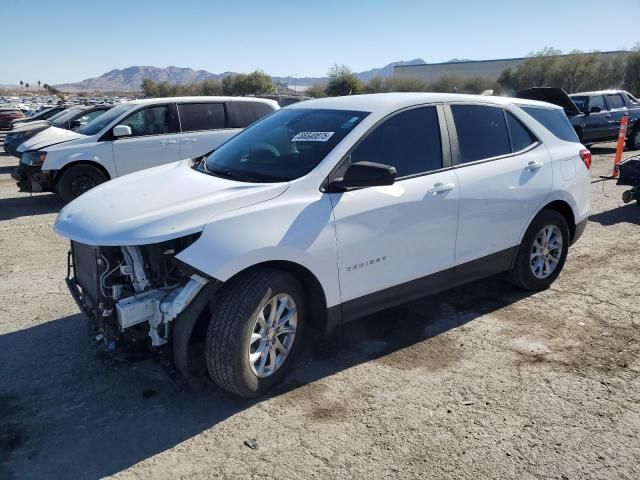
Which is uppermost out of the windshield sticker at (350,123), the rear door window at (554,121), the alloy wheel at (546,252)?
the windshield sticker at (350,123)

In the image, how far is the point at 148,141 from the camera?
30.1 feet

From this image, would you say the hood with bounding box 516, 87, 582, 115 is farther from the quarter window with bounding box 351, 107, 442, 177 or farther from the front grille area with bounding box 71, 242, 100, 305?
the front grille area with bounding box 71, 242, 100, 305

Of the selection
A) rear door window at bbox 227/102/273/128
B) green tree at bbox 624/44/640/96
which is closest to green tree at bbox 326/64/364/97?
green tree at bbox 624/44/640/96

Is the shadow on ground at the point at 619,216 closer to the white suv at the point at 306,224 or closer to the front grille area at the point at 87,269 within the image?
the white suv at the point at 306,224

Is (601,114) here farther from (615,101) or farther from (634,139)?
(634,139)

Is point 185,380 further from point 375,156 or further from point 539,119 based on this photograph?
point 539,119

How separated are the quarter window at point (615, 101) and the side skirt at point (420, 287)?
1295cm

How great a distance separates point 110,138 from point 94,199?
5.93 meters

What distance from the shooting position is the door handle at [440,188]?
13.1 feet

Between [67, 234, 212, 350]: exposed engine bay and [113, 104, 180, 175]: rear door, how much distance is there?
6.16 m

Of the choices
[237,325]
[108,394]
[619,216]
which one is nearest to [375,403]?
[237,325]

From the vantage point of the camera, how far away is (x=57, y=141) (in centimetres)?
912

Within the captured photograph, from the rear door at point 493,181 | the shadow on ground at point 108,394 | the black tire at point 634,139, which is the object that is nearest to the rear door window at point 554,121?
the rear door at point 493,181

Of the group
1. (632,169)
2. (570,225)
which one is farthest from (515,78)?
(570,225)
